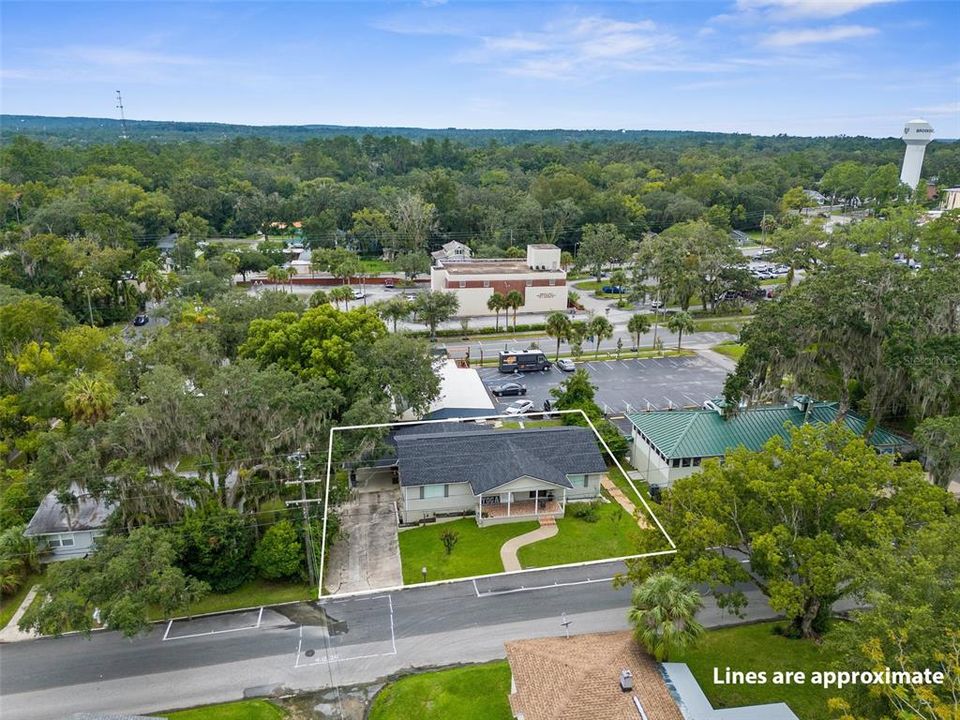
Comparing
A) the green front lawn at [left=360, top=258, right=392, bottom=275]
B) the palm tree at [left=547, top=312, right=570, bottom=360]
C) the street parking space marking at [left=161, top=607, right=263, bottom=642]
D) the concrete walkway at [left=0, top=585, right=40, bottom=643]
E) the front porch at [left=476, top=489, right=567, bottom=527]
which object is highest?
the palm tree at [left=547, top=312, right=570, bottom=360]

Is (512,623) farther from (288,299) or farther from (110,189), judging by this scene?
(110,189)

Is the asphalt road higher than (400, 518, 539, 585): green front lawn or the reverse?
the reverse

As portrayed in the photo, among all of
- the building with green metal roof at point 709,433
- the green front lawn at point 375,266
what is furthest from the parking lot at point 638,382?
the green front lawn at point 375,266

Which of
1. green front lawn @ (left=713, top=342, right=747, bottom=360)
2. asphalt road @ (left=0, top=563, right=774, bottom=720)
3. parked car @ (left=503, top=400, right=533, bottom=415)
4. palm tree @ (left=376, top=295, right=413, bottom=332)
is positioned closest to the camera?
asphalt road @ (left=0, top=563, right=774, bottom=720)

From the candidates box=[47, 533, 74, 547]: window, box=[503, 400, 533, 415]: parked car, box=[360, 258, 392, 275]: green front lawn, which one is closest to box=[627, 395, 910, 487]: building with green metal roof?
box=[503, 400, 533, 415]: parked car

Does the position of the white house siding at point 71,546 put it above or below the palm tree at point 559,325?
below

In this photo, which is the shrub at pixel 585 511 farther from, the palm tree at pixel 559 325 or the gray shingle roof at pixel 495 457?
the palm tree at pixel 559 325

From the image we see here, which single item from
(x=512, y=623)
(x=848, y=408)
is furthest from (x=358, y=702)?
(x=848, y=408)

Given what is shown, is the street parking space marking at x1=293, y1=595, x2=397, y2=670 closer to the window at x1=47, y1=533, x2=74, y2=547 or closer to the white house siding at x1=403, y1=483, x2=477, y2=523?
the white house siding at x1=403, y1=483, x2=477, y2=523
